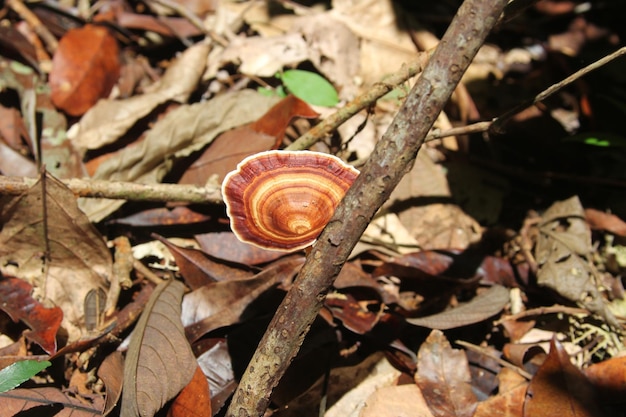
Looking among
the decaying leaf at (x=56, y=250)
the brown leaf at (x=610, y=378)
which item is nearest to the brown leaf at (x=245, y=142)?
the decaying leaf at (x=56, y=250)

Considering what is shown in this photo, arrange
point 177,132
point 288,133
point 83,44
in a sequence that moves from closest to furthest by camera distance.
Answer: point 177,132, point 288,133, point 83,44

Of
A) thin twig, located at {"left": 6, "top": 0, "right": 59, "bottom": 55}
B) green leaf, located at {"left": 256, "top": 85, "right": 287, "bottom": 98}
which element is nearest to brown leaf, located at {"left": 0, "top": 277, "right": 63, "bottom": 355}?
green leaf, located at {"left": 256, "top": 85, "right": 287, "bottom": 98}

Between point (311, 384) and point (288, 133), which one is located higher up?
point (288, 133)

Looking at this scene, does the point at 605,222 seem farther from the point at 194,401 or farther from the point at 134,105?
the point at 134,105

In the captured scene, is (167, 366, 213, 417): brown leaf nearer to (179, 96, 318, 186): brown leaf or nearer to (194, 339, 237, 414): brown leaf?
(194, 339, 237, 414): brown leaf

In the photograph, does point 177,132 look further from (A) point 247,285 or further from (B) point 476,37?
(B) point 476,37

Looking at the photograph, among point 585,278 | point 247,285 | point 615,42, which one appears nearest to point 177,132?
point 247,285
